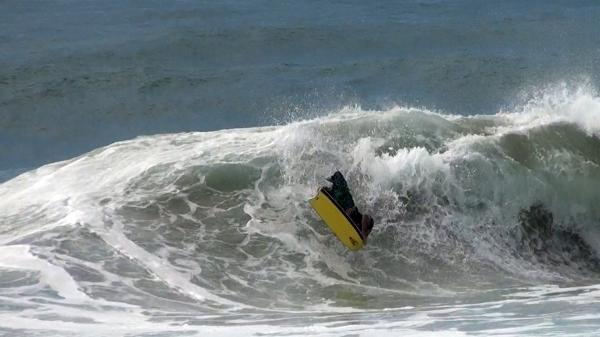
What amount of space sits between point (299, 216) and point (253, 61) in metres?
11.8

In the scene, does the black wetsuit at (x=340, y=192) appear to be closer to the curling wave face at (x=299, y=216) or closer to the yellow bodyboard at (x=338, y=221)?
the yellow bodyboard at (x=338, y=221)

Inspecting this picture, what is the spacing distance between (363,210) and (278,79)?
10398 millimetres

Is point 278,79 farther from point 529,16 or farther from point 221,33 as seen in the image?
point 529,16

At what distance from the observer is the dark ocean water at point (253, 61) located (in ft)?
70.5

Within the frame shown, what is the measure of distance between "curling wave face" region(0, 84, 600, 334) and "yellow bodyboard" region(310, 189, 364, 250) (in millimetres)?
229

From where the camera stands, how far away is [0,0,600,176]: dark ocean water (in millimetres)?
21500

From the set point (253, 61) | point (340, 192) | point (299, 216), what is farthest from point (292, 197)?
point (253, 61)

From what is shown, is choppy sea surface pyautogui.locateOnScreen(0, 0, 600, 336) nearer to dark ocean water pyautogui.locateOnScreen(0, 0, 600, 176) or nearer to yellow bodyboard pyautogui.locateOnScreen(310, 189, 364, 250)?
dark ocean water pyautogui.locateOnScreen(0, 0, 600, 176)

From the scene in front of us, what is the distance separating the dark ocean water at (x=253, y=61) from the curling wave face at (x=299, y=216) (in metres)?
4.91

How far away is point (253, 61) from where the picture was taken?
24.8 metres

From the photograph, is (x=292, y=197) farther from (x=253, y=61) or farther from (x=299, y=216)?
(x=253, y=61)

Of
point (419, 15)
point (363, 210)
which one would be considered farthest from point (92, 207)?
point (419, 15)

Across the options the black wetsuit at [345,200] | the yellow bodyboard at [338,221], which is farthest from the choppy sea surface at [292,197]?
the black wetsuit at [345,200]

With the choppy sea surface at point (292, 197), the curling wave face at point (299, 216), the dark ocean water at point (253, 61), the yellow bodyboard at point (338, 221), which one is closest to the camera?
the choppy sea surface at point (292, 197)
